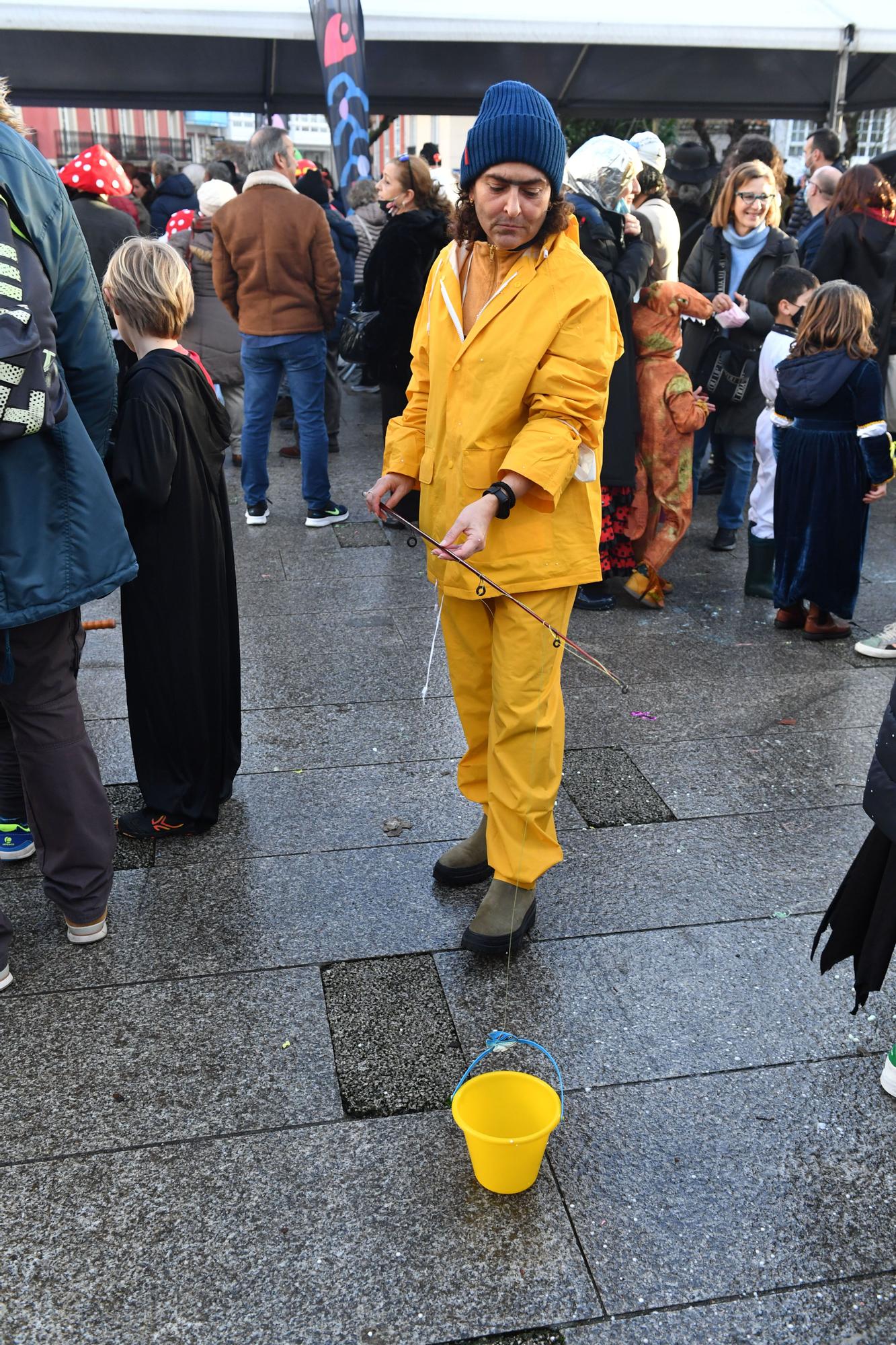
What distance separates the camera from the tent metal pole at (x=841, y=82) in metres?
9.84

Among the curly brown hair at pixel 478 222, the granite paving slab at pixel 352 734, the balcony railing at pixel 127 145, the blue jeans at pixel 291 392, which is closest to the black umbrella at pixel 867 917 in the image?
the curly brown hair at pixel 478 222

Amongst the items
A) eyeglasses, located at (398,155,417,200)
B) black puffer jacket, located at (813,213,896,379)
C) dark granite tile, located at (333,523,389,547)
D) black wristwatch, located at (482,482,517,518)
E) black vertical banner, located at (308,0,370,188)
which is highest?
black vertical banner, located at (308,0,370,188)

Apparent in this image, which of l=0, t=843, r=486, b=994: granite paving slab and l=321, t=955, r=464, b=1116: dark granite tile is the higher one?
l=321, t=955, r=464, b=1116: dark granite tile

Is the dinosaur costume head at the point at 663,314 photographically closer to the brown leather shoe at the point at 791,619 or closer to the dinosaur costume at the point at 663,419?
the dinosaur costume at the point at 663,419

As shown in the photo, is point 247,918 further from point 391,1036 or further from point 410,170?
point 410,170

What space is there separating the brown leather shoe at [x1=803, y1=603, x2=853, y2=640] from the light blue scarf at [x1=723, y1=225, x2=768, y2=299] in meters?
2.08

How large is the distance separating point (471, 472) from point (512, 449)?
18 centimetres

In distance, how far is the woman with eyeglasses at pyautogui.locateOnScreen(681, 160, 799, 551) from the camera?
6.39 metres

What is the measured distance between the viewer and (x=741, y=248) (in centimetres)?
659

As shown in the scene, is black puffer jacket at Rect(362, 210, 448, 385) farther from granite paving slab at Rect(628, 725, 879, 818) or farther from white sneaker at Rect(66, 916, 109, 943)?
white sneaker at Rect(66, 916, 109, 943)

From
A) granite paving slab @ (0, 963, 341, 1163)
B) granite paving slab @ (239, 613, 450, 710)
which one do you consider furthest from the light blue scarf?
granite paving slab @ (0, 963, 341, 1163)

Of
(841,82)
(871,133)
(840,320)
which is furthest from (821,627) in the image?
(871,133)

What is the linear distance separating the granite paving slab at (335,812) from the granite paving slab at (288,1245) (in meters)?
1.23

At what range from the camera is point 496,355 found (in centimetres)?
275
